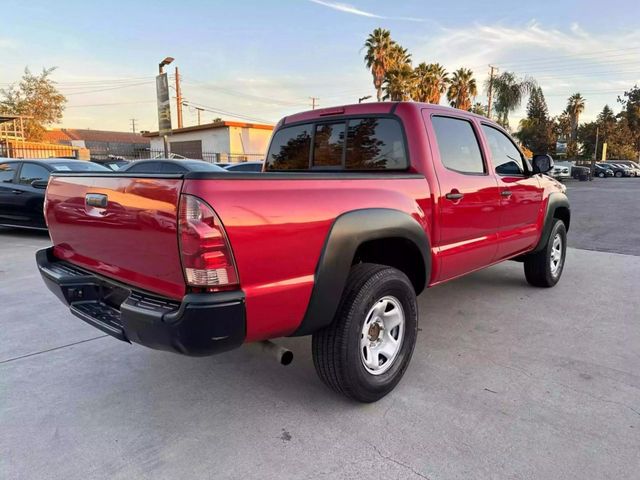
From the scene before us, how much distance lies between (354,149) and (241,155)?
23690 mm

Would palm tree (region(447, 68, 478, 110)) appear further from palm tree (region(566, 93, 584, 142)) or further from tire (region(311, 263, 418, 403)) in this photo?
tire (region(311, 263, 418, 403))

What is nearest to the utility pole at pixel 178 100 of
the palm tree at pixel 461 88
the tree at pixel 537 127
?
the palm tree at pixel 461 88

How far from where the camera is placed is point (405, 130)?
322cm

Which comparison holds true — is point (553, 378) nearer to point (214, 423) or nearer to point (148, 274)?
point (214, 423)

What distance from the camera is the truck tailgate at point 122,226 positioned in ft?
6.80

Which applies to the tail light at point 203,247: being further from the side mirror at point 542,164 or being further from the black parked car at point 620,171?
the black parked car at point 620,171

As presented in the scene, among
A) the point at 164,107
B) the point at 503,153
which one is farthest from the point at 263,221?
the point at 164,107

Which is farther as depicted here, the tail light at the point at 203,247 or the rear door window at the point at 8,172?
the rear door window at the point at 8,172

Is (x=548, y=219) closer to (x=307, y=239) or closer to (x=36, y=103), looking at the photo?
(x=307, y=239)

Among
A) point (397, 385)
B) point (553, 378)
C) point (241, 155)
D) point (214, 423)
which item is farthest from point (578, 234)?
point (241, 155)

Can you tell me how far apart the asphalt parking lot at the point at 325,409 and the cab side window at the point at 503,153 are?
1.43 m

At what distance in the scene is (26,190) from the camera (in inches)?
332

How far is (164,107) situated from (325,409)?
19.2 m

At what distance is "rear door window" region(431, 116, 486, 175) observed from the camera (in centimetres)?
343
